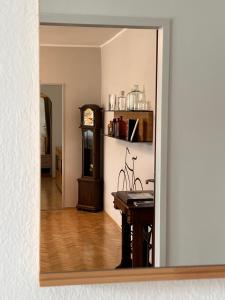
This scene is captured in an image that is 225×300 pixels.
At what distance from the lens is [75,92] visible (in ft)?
4.04

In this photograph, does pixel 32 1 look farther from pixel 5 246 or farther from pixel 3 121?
pixel 5 246

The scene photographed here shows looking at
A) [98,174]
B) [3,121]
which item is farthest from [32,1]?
[98,174]

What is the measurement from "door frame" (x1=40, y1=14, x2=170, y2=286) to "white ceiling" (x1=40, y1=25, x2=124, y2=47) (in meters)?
0.02

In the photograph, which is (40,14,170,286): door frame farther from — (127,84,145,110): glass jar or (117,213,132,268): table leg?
(127,84,145,110): glass jar

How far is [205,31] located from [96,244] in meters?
0.60

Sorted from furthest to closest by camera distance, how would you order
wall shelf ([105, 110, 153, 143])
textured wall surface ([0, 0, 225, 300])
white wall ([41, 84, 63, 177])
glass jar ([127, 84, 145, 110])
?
glass jar ([127, 84, 145, 110]) < wall shelf ([105, 110, 153, 143]) < white wall ([41, 84, 63, 177]) < textured wall surface ([0, 0, 225, 300])

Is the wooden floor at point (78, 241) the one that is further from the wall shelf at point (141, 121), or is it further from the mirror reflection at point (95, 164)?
the wall shelf at point (141, 121)

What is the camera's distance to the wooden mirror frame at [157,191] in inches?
42.9

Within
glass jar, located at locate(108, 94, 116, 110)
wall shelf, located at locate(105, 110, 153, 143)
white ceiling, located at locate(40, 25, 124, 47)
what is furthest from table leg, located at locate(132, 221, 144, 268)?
white ceiling, located at locate(40, 25, 124, 47)

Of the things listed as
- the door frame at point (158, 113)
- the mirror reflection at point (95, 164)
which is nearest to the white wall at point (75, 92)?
the mirror reflection at point (95, 164)

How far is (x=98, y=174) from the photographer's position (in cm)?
138

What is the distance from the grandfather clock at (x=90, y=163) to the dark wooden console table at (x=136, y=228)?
2.6 inches

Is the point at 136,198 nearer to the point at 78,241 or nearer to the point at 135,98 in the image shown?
the point at 78,241

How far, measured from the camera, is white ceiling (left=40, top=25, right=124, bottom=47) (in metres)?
1.10
